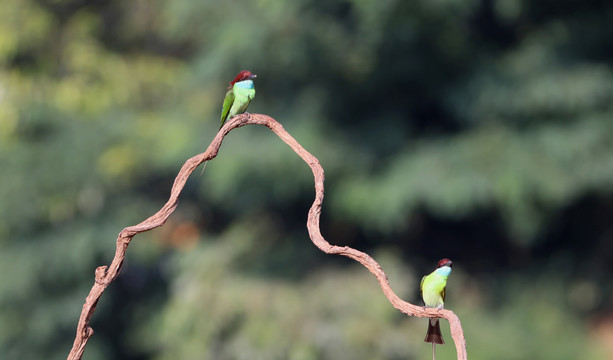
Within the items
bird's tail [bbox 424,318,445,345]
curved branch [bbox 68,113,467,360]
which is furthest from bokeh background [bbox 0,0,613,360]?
curved branch [bbox 68,113,467,360]

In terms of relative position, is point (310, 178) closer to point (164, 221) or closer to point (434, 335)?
point (434, 335)

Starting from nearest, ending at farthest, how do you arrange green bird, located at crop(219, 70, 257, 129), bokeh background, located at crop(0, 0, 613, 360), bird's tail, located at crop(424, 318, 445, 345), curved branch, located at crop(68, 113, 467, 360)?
curved branch, located at crop(68, 113, 467, 360) → bird's tail, located at crop(424, 318, 445, 345) → green bird, located at crop(219, 70, 257, 129) → bokeh background, located at crop(0, 0, 613, 360)

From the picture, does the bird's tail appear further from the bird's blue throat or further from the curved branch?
the bird's blue throat

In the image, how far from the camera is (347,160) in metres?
6.86

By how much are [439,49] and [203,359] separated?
10.6 ft

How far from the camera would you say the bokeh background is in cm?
652

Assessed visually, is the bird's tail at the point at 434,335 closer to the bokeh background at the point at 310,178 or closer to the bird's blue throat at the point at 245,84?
the bird's blue throat at the point at 245,84

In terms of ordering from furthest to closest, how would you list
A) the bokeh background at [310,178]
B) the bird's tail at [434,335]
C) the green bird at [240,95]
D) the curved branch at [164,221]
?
1. the bokeh background at [310,178]
2. the green bird at [240,95]
3. the bird's tail at [434,335]
4. the curved branch at [164,221]

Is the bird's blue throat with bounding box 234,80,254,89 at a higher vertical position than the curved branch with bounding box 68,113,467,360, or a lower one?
higher

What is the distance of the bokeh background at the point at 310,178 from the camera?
6.52 metres

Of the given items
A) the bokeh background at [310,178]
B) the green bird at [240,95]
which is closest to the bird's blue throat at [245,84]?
the green bird at [240,95]

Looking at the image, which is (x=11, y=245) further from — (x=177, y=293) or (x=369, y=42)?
(x=369, y=42)

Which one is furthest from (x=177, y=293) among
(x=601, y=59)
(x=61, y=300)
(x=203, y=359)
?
(x=601, y=59)

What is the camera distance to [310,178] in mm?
6883
